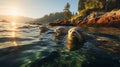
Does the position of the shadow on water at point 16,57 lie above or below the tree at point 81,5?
Result: below

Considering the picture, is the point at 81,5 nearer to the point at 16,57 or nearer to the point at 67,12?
the point at 67,12

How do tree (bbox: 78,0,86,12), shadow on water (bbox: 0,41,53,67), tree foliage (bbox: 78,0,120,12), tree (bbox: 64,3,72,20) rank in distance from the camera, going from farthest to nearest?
tree (bbox: 64,3,72,20)
tree (bbox: 78,0,86,12)
tree foliage (bbox: 78,0,120,12)
shadow on water (bbox: 0,41,53,67)

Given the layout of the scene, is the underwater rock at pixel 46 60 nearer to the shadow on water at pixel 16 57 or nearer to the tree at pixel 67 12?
the shadow on water at pixel 16 57

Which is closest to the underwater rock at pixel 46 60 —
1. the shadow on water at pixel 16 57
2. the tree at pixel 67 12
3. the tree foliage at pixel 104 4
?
the shadow on water at pixel 16 57

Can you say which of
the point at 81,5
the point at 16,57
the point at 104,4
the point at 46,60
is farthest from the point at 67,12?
the point at 46,60

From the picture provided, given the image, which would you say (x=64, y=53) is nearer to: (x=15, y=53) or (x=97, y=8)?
(x=15, y=53)

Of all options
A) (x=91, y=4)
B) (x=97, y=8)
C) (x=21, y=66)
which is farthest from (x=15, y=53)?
(x=91, y=4)

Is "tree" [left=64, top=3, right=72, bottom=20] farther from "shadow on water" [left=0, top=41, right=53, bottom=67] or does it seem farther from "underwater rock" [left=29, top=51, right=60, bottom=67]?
"underwater rock" [left=29, top=51, right=60, bottom=67]

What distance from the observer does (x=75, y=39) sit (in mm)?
12492

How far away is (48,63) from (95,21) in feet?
146

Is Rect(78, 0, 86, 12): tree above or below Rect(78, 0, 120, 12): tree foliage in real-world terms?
above

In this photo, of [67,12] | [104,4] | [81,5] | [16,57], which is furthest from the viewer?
[67,12]

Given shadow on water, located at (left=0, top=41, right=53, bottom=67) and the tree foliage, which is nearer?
shadow on water, located at (left=0, top=41, right=53, bottom=67)

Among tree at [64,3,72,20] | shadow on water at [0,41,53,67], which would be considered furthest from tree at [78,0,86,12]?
shadow on water at [0,41,53,67]
